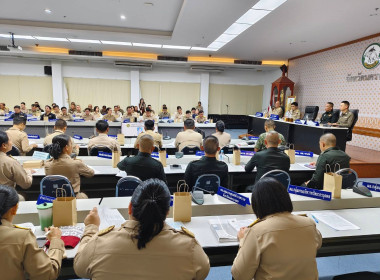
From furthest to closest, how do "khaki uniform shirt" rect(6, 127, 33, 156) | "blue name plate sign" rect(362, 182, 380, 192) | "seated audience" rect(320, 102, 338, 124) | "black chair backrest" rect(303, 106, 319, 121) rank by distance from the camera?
1. "black chair backrest" rect(303, 106, 319, 121)
2. "seated audience" rect(320, 102, 338, 124)
3. "khaki uniform shirt" rect(6, 127, 33, 156)
4. "blue name plate sign" rect(362, 182, 380, 192)

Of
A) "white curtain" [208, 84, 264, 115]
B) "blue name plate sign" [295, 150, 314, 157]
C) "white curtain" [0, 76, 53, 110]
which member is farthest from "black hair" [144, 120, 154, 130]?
"white curtain" [0, 76, 53, 110]

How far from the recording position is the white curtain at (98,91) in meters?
11.1

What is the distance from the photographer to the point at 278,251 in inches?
43.0

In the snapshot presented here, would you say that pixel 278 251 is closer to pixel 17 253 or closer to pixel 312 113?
pixel 17 253

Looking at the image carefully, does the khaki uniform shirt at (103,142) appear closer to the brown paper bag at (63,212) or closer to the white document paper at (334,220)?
the brown paper bag at (63,212)

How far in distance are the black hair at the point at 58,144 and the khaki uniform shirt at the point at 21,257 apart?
139 cm

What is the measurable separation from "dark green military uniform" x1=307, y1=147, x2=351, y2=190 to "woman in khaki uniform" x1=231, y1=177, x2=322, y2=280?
191 cm

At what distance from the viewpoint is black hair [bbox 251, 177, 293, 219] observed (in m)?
1.19

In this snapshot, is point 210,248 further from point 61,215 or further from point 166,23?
point 166,23

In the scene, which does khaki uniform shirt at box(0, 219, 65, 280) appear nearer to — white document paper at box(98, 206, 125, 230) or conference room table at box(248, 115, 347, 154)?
white document paper at box(98, 206, 125, 230)

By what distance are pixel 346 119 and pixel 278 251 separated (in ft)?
19.6

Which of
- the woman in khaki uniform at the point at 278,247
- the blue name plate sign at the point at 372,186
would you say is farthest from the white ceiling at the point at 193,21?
the woman in khaki uniform at the point at 278,247

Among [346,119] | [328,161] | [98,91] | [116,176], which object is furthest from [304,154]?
[98,91]

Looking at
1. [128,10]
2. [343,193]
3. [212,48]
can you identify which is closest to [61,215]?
[343,193]
